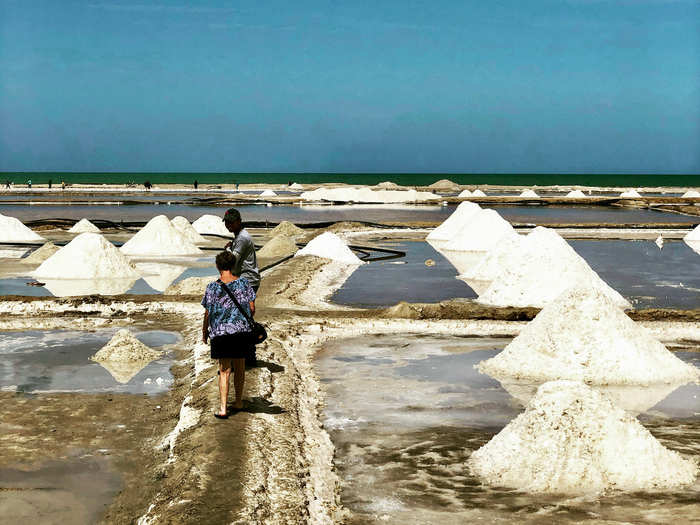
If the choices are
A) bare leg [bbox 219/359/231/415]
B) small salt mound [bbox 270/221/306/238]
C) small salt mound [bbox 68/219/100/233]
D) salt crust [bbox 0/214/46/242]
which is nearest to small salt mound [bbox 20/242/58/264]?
salt crust [bbox 0/214/46/242]

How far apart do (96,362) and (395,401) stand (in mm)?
2826

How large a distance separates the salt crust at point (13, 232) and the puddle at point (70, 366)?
12.0 m

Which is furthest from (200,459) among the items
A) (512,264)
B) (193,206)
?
(193,206)

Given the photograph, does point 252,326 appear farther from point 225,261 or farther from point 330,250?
point 330,250

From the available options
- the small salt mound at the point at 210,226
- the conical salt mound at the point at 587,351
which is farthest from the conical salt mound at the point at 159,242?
the conical salt mound at the point at 587,351

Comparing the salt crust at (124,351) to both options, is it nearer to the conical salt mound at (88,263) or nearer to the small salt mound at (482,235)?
the conical salt mound at (88,263)

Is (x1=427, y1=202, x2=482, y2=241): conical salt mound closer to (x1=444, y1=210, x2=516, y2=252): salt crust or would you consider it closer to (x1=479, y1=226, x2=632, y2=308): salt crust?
(x1=444, y1=210, x2=516, y2=252): salt crust

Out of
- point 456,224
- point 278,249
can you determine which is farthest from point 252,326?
point 456,224

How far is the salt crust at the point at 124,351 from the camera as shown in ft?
24.8

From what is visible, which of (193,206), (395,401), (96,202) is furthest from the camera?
(96,202)

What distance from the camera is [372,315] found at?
9.80 meters

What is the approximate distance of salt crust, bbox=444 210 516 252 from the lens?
19.0 meters

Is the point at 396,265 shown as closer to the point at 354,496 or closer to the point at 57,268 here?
the point at 57,268

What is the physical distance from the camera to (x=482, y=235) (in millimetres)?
19203
